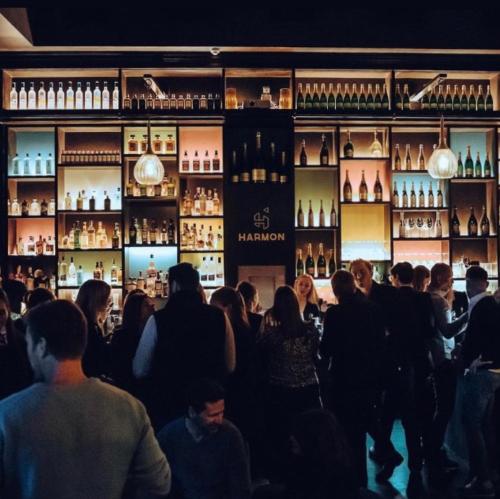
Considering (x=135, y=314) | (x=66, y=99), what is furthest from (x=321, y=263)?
(x=135, y=314)

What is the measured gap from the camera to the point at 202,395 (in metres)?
3.00

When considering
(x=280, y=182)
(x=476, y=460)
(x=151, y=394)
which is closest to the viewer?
(x=151, y=394)

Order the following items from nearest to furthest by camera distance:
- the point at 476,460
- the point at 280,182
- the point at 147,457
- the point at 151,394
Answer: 1. the point at 147,457
2. the point at 151,394
3. the point at 476,460
4. the point at 280,182

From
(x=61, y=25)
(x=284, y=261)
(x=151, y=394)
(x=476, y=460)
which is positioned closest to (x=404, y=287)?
(x=476, y=460)

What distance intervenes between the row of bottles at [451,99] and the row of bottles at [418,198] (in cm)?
81

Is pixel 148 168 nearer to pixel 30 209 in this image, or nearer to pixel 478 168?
pixel 30 209

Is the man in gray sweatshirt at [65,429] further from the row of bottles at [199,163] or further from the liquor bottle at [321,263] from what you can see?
the liquor bottle at [321,263]

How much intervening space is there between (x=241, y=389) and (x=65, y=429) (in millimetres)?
2620

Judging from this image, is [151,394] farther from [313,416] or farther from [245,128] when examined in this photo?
[245,128]

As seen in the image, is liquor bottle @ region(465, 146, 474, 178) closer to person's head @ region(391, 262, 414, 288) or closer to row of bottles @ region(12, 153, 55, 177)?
person's head @ region(391, 262, 414, 288)

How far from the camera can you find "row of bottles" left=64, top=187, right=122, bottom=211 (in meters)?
7.63

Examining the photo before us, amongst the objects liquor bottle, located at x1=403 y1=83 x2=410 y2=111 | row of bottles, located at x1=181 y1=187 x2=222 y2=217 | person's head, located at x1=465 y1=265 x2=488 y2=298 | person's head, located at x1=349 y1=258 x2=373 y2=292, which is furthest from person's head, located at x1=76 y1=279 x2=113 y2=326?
liquor bottle, located at x1=403 y1=83 x2=410 y2=111

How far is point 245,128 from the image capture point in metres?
7.57

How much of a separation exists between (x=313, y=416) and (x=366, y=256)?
584cm
